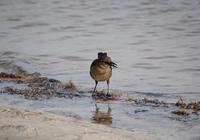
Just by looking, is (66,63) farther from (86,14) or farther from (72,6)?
(72,6)

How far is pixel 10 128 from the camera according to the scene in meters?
7.90

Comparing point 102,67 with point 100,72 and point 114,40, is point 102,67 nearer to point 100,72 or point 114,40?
point 100,72

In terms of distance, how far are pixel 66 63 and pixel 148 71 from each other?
2.82m

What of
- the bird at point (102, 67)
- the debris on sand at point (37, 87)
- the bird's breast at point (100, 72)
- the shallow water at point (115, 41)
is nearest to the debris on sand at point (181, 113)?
the shallow water at point (115, 41)

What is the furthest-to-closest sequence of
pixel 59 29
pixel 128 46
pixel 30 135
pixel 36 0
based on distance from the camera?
pixel 36 0 → pixel 59 29 → pixel 128 46 → pixel 30 135

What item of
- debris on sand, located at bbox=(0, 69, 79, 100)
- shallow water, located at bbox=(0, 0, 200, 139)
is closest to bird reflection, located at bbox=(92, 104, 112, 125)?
shallow water, located at bbox=(0, 0, 200, 139)

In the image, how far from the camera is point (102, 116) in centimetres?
991

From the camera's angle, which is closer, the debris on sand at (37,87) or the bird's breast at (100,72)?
the debris on sand at (37,87)

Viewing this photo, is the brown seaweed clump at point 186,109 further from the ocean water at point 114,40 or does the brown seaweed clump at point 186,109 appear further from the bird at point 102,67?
the ocean water at point 114,40

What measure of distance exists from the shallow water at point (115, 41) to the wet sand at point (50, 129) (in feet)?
3.00

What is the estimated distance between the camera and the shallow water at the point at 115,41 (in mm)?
14509

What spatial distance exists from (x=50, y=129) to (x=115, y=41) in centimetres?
1303

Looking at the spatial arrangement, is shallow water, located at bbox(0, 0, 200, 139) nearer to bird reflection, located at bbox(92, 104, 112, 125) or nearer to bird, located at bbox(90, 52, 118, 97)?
bird reflection, located at bbox(92, 104, 112, 125)

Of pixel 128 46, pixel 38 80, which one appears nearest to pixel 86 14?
pixel 128 46
